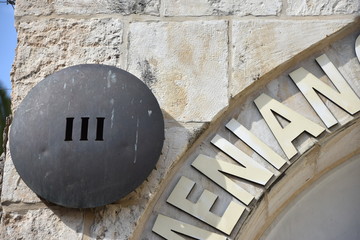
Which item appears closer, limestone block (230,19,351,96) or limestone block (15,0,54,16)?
limestone block (230,19,351,96)

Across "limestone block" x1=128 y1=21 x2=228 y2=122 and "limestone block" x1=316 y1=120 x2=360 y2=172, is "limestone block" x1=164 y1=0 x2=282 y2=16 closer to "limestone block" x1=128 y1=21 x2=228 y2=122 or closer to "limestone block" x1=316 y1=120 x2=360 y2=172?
"limestone block" x1=128 y1=21 x2=228 y2=122

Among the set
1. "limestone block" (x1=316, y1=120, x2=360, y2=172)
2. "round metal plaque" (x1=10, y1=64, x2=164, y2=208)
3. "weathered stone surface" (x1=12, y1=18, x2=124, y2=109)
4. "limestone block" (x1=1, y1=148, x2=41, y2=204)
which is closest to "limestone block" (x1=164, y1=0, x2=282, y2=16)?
"weathered stone surface" (x1=12, y1=18, x2=124, y2=109)

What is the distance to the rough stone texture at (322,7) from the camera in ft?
7.75

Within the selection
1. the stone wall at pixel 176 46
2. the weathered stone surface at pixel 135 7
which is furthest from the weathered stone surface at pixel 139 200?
the weathered stone surface at pixel 135 7

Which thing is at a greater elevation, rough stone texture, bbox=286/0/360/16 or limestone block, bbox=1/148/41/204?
rough stone texture, bbox=286/0/360/16

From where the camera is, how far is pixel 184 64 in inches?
92.2

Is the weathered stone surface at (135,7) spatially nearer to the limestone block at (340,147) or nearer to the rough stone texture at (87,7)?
the rough stone texture at (87,7)

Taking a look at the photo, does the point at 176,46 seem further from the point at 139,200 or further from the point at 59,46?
the point at 139,200

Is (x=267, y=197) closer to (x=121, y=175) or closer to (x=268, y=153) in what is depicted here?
(x=268, y=153)

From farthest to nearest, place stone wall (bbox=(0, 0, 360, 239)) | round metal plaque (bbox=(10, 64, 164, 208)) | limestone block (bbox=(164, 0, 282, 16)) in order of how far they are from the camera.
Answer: limestone block (bbox=(164, 0, 282, 16)) → stone wall (bbox=(0, 0, 360, 239)) → round metal plaque (bbox=(10, 64, 164, 208))

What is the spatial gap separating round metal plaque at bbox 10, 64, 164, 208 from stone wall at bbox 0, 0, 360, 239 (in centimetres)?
10

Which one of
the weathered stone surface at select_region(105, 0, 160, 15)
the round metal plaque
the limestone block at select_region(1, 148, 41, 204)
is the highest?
the weathered stone surface at select_region(105, 0, 160, 15)

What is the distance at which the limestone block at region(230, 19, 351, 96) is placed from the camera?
230cm

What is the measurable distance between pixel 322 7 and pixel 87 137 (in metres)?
1.06
